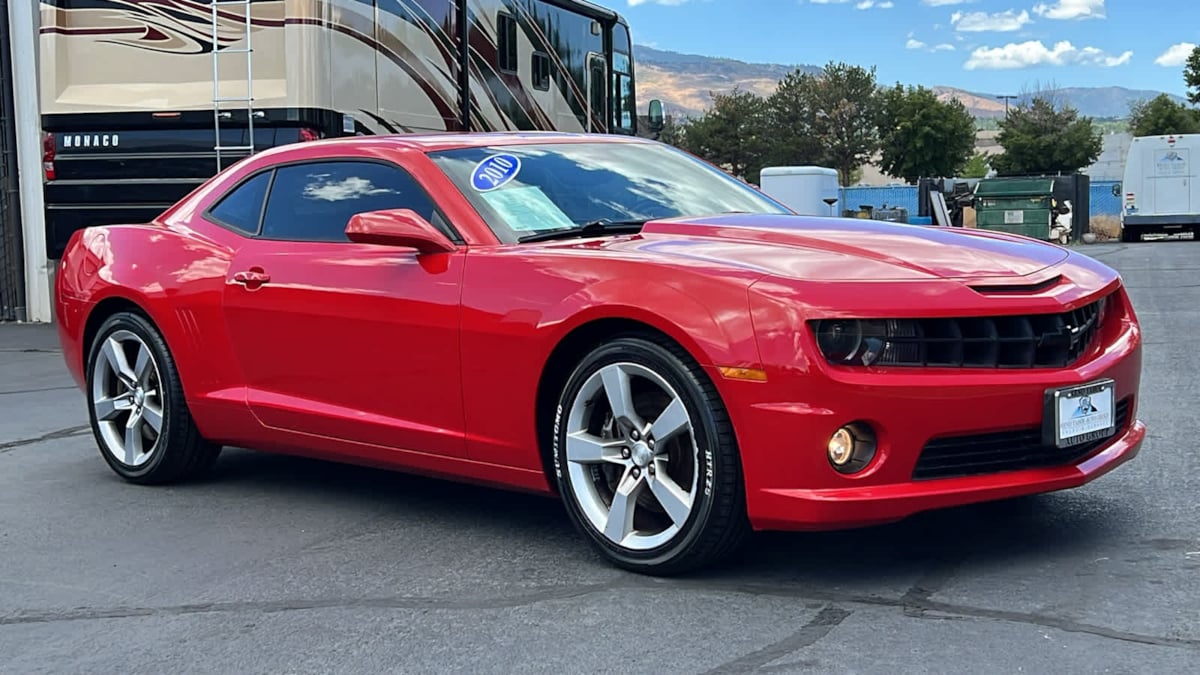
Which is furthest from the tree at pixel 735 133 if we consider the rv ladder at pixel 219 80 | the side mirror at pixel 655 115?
the rv ladder at pixel 219 80

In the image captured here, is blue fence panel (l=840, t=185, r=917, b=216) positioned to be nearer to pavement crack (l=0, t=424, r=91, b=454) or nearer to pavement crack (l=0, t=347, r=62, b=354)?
pavement crack (l=0, t=347, r=62, b=354)

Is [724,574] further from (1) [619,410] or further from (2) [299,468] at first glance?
(2) [299,468]

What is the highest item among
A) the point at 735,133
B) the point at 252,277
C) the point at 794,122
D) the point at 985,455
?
the point at 794,122

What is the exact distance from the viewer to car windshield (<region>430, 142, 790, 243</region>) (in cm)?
483

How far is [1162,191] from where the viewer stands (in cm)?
3133

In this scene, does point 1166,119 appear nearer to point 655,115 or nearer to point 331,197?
point 655,115

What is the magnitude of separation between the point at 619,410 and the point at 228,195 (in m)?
2.41

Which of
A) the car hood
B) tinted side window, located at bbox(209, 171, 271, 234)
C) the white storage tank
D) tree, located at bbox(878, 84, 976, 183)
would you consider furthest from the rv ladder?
tree, located at bbox(878, 84, 976, 183)

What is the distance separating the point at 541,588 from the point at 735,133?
264 feet

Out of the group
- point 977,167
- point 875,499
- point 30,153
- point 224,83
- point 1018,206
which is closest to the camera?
point 875,499

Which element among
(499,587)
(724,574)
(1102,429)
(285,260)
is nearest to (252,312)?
(285,260)

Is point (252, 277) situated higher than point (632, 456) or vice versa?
point (252, 277)

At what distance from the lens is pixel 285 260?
17.2ft

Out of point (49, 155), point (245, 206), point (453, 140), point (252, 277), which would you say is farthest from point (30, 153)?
point (453, 140)
